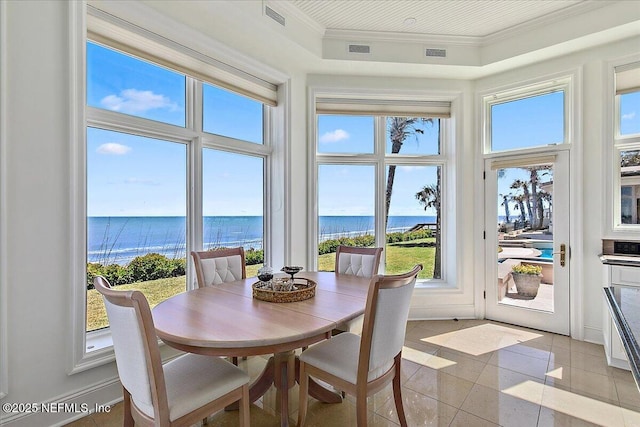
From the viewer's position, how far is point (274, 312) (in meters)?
1.76

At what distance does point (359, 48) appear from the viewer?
340 cm

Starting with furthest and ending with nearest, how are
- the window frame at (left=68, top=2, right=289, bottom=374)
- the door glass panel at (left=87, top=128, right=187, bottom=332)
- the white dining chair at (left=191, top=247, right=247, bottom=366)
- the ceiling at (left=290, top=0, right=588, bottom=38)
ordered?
the ceiling at (left=290, top=0, right=588, bottom=38) < the white dining chair at (left=191, top=247, right=247, bottom=366) < the door glass panel at (left=87, top=128, right=187, bottom=332) < the window frame at (left=68, top=2, right=289, bottom=374)

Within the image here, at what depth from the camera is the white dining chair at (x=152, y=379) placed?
1.25 metres

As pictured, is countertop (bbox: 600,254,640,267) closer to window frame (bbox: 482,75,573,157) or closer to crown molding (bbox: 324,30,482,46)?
window frame (bbox: 482,75,573,157)

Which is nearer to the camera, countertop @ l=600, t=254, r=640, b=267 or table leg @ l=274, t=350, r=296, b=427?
table leg @ l=274, t=350, r=296, b=427

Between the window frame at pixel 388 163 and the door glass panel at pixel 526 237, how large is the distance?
0.51m

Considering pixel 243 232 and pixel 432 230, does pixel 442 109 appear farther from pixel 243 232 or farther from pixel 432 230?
pixel 243 232

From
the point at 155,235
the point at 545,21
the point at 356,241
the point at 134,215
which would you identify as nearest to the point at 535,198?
the point at 545,21

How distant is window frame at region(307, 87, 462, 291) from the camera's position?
3.69 meters

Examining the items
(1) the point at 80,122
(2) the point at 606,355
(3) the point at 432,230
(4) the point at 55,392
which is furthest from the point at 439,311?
(1) the point at 80,122

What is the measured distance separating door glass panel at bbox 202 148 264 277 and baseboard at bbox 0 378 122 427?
50.1 inches

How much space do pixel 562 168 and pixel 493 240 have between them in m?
1.03

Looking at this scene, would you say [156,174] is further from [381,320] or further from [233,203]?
[381,320]

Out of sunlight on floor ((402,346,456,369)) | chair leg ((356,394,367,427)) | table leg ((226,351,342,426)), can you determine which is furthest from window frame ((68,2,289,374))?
chair leg ((356,394,367,427))
